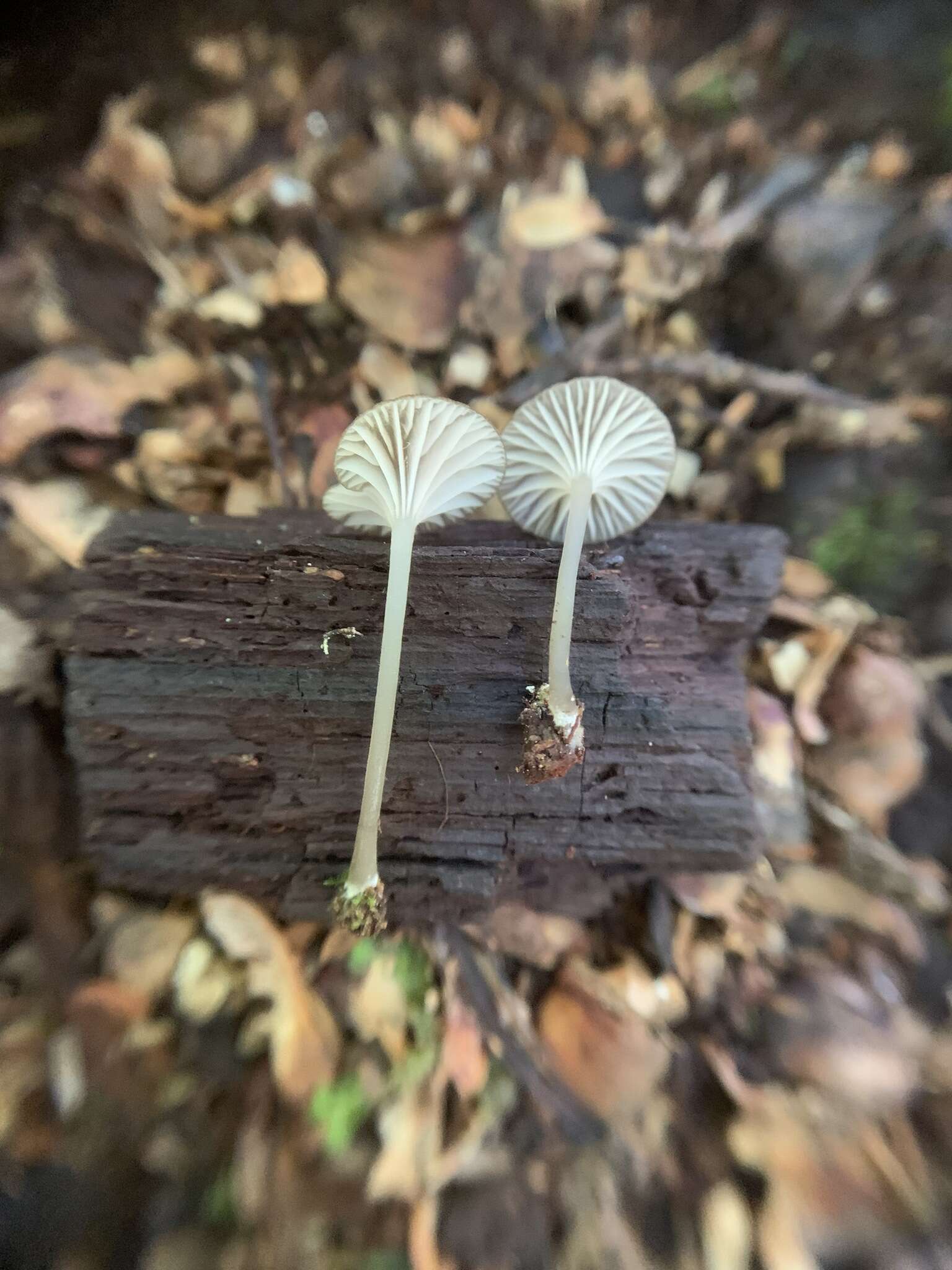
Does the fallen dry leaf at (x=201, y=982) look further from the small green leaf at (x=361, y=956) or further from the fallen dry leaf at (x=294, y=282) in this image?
the fallen dry leaf at (x=294, y=282)

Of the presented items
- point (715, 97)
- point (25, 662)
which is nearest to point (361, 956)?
point (25, 662)

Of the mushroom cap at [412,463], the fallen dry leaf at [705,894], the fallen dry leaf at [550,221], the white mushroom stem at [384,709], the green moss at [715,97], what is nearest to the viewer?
the mushroom cap at [412,463]

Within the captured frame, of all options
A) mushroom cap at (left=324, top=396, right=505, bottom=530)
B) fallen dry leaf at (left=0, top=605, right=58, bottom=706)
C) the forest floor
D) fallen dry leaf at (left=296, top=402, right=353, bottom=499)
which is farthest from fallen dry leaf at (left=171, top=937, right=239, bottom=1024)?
fallen dry leaf at (left=296, top=402, right=353, bottom=499)

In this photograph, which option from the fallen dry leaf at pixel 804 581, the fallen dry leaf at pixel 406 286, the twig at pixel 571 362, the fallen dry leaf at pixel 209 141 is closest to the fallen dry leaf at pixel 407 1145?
the fallen dry leaf at pixel 804 581

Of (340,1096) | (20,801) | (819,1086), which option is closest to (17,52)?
(20,801)

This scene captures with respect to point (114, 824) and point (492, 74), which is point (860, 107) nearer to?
point (492, 74)

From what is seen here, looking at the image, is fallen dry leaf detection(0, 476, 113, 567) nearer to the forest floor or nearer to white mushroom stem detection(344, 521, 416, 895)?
the forest floor
